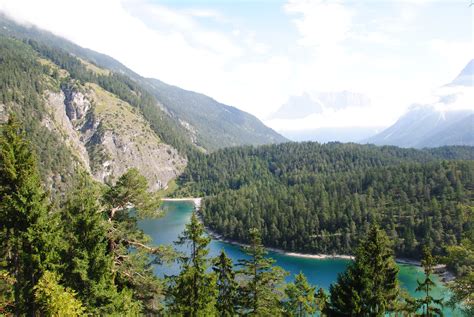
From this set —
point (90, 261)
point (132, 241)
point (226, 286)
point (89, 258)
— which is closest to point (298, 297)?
point (226, 286)

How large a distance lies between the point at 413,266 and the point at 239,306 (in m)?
102

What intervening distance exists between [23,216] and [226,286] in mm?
18509

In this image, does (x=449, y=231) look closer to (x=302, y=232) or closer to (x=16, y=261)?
(x=302, y=232)

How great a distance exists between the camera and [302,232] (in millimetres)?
135625

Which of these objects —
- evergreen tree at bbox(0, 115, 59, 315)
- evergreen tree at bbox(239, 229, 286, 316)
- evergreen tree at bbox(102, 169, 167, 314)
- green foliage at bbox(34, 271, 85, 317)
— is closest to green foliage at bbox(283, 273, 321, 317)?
evergreen tree at bbox(239, 229, 286, 316)

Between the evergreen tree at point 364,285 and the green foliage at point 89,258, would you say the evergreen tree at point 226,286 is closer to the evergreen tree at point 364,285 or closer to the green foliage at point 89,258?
the evergreen tree at point 364,285

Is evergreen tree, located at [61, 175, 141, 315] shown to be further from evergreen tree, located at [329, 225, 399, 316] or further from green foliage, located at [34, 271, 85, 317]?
evergreen tree, located at [329, 225, 399, 316]

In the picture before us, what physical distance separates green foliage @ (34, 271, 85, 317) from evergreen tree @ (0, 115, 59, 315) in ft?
7.79

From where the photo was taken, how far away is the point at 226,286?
33.9 meters

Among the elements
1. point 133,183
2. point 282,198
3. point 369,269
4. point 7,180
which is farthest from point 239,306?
point 282,198

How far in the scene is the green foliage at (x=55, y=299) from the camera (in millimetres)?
21672

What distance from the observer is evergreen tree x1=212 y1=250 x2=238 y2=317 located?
3303cm

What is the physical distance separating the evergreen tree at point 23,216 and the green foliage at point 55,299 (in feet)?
7.79

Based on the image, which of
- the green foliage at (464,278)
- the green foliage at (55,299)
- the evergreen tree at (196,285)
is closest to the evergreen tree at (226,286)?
the evergreen tree at (196,285)
